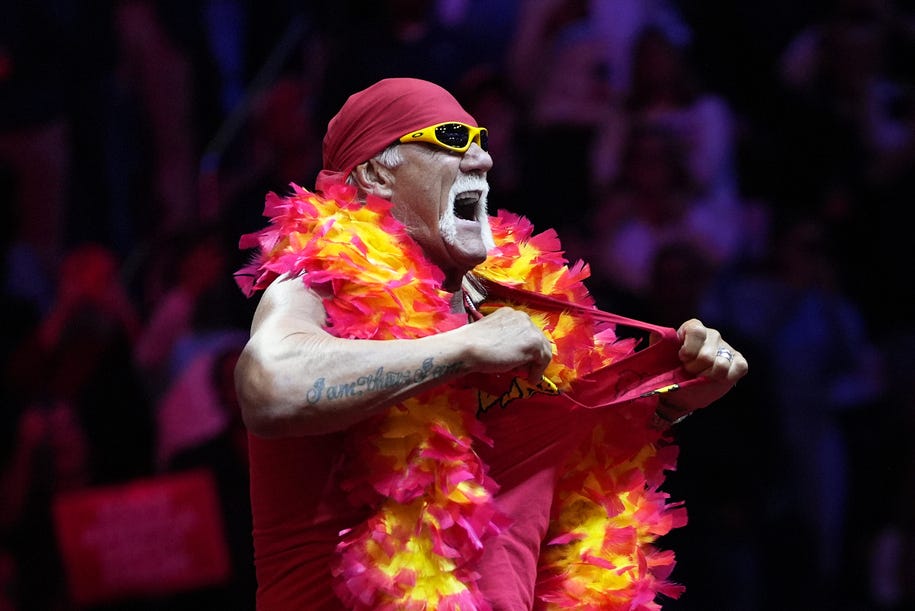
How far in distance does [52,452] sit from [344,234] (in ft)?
9.13

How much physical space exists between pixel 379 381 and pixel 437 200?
1.41 ft

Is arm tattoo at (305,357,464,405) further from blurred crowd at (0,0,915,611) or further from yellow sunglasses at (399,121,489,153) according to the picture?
blurred crowd at (0,0,915,611)

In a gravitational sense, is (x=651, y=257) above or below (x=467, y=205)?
below

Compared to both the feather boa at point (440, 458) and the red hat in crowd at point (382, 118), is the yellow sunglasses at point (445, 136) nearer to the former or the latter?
the red hat in crowd at point (382, 118)

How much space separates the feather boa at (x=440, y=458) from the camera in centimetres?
177

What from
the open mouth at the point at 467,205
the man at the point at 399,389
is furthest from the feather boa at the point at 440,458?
the open mouth at the point at 467,205

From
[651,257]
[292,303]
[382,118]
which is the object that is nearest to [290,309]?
[292,303]

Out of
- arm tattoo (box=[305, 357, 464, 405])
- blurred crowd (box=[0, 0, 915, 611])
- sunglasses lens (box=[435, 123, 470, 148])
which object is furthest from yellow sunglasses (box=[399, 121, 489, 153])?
blurred crowd (box=[0, 0, 915, 611])

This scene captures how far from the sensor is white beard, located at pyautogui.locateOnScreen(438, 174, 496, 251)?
1986mm

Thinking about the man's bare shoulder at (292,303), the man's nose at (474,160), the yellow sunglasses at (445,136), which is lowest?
the man's bare shoulder at (292,303)

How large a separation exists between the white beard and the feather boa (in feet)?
0.21

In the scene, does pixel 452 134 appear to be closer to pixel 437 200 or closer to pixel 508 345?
pixel 437 200

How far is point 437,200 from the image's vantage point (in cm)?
200

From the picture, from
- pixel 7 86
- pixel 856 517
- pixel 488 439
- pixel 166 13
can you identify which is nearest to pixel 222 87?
pixel 166 13
